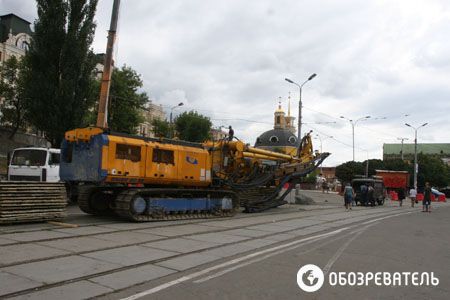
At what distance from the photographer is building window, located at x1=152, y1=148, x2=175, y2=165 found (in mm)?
14891

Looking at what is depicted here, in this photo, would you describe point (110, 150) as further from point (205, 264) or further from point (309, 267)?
point (309, 267)

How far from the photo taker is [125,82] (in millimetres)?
46312

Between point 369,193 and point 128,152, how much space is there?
2349 centimetres

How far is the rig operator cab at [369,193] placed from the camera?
3294 cm

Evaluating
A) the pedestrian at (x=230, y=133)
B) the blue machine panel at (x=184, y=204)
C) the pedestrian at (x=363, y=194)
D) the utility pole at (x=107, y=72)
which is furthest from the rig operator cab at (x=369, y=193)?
the utility pole at (x=107, y=72)

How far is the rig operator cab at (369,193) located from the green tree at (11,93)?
29701 mm

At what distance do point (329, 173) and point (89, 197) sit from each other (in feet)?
480

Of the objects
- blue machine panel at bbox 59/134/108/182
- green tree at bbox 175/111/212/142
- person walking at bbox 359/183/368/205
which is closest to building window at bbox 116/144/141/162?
blue machine panel at bbox 59/134/108/182

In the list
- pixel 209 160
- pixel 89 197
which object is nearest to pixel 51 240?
pixel 89 197

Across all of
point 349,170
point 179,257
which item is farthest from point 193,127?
point 179,257

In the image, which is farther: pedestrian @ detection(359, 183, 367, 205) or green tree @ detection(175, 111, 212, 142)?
green tree @ detection(175, 111, 212, 142)

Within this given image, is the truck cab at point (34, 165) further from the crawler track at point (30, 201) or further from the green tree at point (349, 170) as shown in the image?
the green tree at point (349, 170)

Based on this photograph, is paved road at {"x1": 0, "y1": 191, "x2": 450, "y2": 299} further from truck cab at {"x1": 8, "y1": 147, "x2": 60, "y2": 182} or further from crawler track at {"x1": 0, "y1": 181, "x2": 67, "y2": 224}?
truck cab at {"x1": 8, "y1": 147, "x2": 60, "y2": 182}

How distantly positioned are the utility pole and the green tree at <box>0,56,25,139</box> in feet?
72.8
